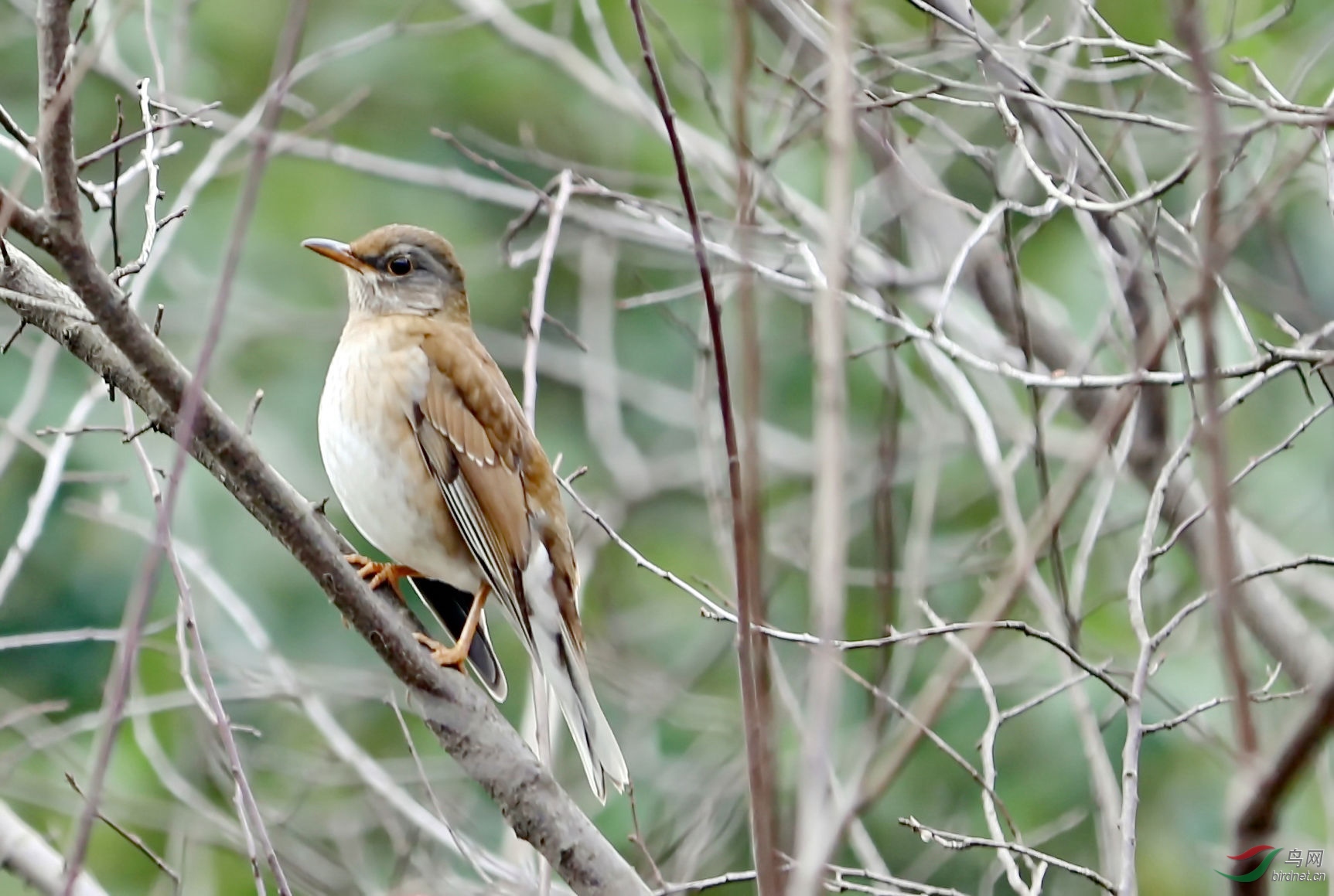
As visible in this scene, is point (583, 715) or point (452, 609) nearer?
point (583, 715)

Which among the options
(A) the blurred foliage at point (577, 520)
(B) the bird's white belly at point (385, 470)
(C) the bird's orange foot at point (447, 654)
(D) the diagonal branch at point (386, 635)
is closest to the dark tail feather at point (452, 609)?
(B) the bird's white belly at point (385, 470)

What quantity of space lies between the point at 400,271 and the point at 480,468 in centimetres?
101

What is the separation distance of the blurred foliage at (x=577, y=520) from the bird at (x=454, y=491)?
0.61 metres

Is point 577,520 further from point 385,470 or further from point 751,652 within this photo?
point 751,652

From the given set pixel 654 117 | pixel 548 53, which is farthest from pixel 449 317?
pixel 548 53

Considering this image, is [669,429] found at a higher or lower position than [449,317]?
lower

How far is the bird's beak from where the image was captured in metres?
5.05

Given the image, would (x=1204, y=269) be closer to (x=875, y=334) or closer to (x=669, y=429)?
(x=875, y=334)

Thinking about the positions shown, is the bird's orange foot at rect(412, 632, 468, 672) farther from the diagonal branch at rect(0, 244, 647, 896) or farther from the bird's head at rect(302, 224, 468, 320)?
the bird's head at rect(302, 224, 468, 320)

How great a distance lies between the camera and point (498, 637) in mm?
7098

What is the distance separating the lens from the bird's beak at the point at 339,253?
5.05 meters

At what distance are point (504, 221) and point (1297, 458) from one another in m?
4.61

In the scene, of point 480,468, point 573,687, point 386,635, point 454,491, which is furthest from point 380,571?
point 386,635

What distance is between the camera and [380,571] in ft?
14.3
